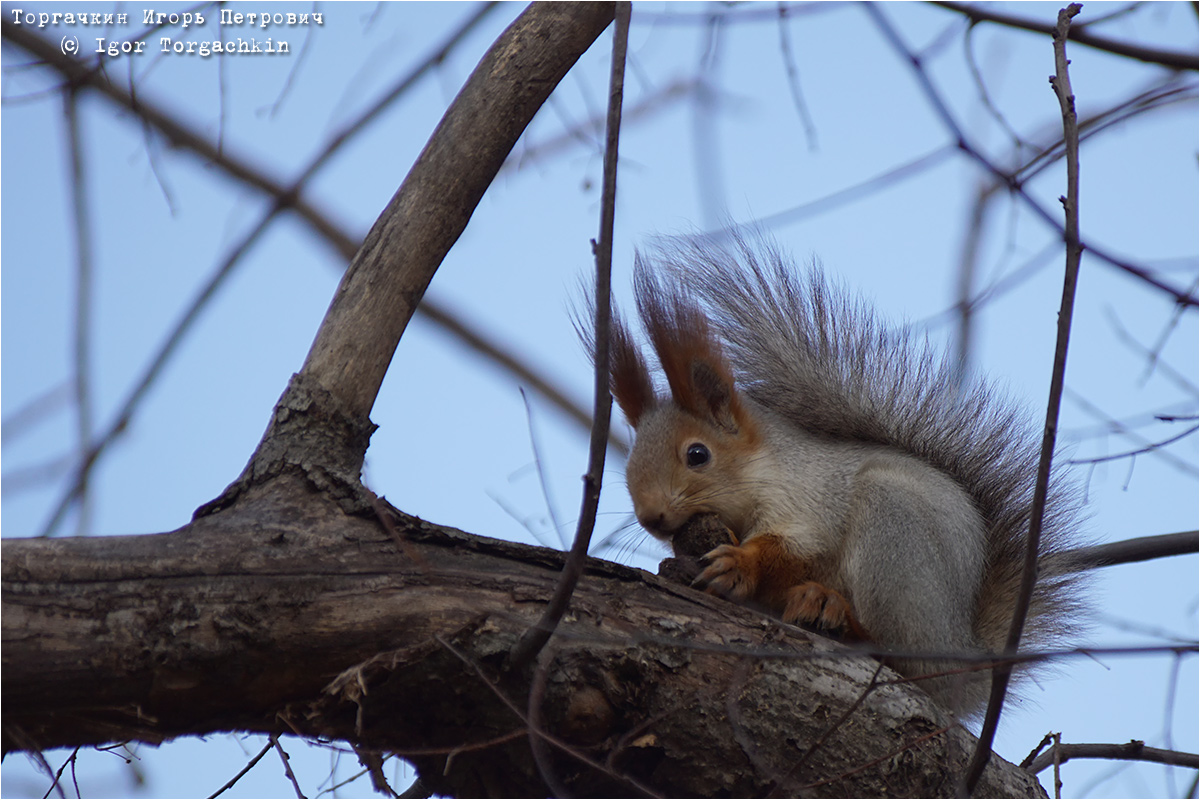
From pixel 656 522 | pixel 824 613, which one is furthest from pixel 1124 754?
pixel 656 522

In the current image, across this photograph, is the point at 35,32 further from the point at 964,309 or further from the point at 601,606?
the point at 964,309

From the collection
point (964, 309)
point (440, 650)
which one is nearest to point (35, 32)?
point (440, 650)

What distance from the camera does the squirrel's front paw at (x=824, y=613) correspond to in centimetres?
259

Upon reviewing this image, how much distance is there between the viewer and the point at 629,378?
335 centimetres

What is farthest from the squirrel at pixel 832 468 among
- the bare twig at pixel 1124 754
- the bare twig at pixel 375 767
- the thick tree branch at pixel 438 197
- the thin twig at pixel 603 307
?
the thin twig at pixel 603 307

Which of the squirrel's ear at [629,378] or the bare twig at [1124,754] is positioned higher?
the squirrel's ear at [629,378]

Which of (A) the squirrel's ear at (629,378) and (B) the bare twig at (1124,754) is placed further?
(A) the squirrel's ear at (629,378)

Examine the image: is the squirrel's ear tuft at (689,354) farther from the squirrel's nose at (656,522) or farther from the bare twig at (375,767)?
the bare twig at (375,767)

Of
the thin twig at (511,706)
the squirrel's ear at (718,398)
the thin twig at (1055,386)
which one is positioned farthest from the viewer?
the squirrel's ear at (718,398)

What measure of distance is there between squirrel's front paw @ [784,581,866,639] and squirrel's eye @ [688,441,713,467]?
0.64 meters

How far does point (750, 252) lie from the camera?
3363 millimetres

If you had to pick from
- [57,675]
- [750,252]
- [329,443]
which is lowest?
[57,675]

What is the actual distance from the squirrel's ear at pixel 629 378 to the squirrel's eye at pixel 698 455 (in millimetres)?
314

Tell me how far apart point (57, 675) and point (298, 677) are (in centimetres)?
41
